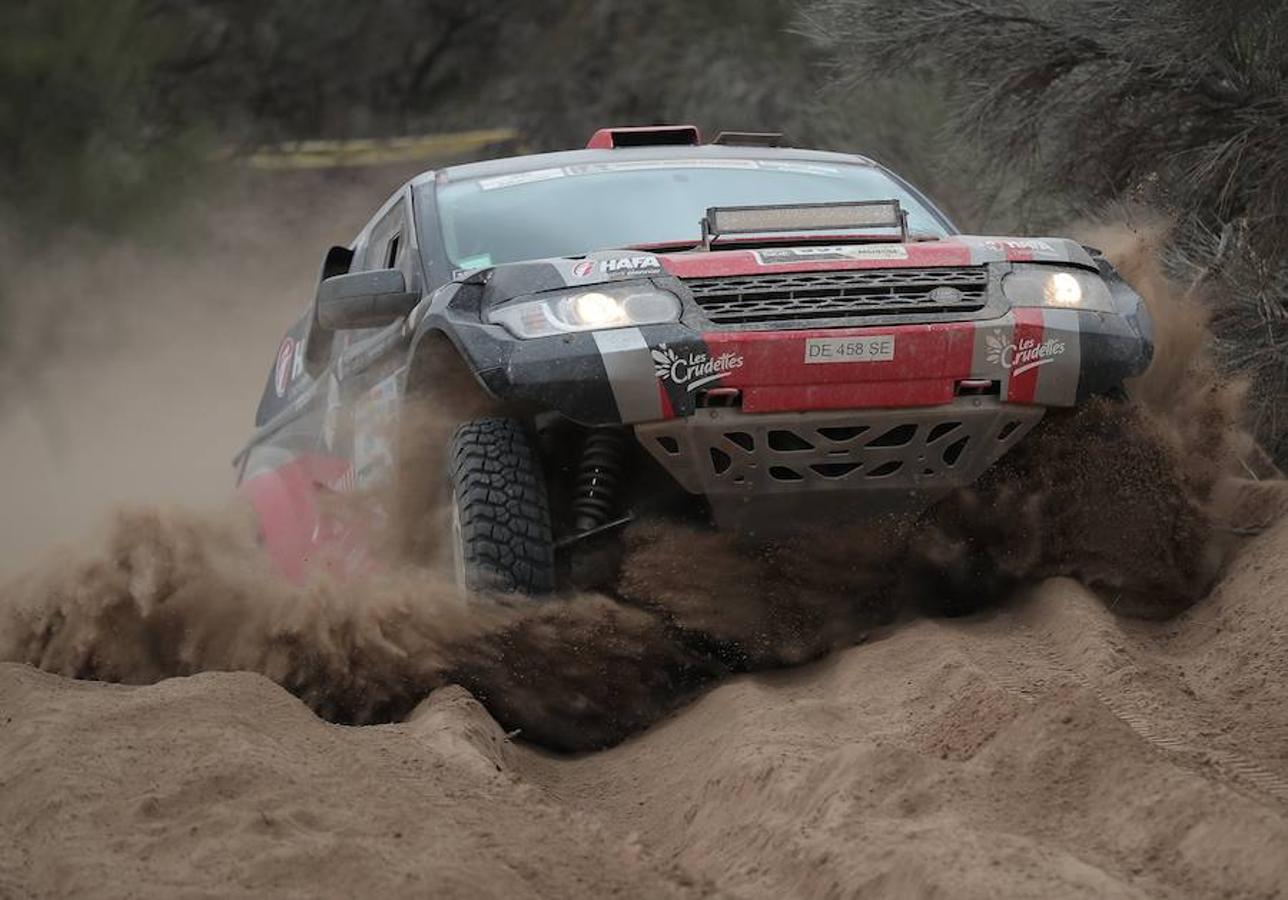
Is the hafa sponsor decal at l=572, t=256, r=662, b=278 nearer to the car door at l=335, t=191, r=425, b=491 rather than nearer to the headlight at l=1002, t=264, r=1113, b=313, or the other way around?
the car door at l=335, t=191, r=425, b=491

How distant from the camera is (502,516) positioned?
199 inches

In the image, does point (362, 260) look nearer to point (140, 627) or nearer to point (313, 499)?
point (313, 499)

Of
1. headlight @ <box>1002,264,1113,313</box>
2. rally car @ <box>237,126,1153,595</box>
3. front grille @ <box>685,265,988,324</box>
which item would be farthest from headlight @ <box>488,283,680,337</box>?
headlight @ <box>1002,264,1113,313</box>

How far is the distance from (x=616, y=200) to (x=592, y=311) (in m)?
1.31

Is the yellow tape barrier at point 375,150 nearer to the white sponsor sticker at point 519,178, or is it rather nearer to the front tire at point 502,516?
the white sponsor sticker at point 519,178

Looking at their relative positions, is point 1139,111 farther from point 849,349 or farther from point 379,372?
point 849,349

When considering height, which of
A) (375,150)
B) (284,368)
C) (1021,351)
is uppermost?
(1021,351)

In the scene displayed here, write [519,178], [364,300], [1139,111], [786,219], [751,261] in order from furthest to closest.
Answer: [1139,111], [519,178], [364,300], [786,219], [751,261]

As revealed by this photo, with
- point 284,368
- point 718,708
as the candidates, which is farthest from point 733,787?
point 284,368

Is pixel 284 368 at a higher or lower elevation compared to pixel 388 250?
lower

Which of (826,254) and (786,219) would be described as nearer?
(826,254)

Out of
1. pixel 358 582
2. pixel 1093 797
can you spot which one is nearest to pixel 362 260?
pixel 358 582

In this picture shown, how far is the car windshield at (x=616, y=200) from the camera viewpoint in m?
6.09

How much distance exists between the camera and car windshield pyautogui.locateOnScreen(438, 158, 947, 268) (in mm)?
6090
